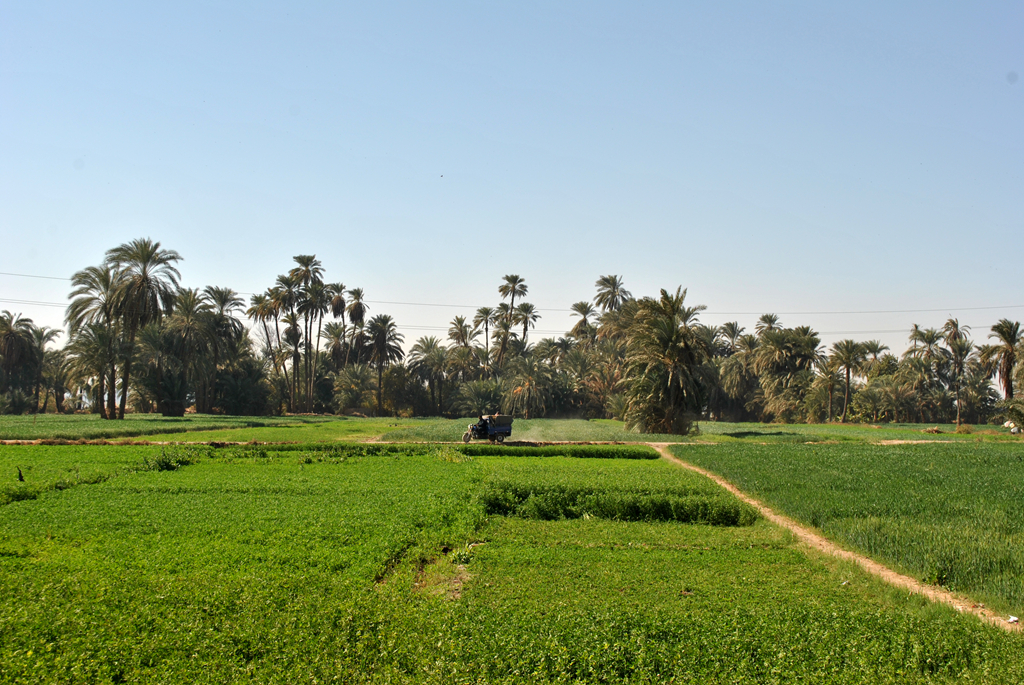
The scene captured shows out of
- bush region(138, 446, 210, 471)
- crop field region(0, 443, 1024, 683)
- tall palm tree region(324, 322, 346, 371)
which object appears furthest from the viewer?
tall palm tree region(324, 322, 346, 371)

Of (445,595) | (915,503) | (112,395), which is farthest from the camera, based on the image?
(112,395)

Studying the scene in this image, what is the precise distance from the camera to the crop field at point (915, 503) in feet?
40.6

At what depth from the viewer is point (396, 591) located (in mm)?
10664

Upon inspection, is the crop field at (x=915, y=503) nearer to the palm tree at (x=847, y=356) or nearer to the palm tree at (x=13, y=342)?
the palm tree at (x=847, y=356)

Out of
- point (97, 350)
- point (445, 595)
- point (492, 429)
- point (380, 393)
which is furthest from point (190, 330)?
point (445, 595)

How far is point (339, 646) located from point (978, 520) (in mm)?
15073

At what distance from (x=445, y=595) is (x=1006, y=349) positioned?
73.0 m

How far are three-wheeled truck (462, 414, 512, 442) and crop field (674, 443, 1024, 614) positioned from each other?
1076 centimetres

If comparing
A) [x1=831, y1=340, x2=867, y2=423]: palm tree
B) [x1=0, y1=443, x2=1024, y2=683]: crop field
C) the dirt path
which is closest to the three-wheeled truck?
[x1=0, y1=443, x2=1024, y2=683]: crop field

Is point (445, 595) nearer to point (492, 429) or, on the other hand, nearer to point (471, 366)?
point (492, 429)

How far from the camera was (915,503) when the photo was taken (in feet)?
59.7

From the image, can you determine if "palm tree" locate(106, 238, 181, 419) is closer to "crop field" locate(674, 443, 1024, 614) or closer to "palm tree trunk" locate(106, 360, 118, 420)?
"palm tree trunk" locate(106, 360, 118, 420)

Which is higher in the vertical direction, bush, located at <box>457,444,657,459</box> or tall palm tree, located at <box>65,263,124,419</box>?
tall palm tree, located at <box>65,263,124,419</box>

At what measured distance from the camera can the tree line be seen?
6019 centimetres
